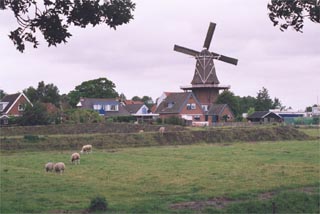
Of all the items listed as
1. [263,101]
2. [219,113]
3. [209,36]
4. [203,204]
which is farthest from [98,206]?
[263,101]

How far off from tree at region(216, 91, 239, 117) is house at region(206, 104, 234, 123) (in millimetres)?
3651

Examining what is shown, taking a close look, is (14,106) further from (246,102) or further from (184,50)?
(246,102)

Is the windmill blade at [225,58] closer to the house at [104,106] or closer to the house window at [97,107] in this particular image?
the house at [104,106]

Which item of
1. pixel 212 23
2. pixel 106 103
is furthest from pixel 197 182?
pixel 106 103

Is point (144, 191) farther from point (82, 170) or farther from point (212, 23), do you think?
point (212, 23)

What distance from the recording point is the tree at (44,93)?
112 m

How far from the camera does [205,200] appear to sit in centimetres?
1864

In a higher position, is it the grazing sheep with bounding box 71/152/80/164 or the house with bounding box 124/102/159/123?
the house with bounding box 124/102/159/123

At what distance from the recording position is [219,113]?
108000mm

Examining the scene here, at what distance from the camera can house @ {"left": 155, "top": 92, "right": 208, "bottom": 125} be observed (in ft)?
342

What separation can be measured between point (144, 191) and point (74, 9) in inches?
Answer: 290

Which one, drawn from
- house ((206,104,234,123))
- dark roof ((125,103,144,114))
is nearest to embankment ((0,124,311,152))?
house ((206,104,234,123))

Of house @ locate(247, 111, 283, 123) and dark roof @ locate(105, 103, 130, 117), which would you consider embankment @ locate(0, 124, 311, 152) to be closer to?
dark roof @ locate(105, 103, 130, 117)

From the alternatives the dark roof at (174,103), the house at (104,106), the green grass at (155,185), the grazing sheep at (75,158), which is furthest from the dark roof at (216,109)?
the grazing sheep at (75,158)
